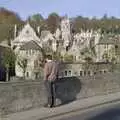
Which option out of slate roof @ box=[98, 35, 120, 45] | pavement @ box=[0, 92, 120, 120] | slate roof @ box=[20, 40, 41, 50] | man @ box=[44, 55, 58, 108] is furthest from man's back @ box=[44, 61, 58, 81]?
slate roof @ box=[98, 35, 120, 45]

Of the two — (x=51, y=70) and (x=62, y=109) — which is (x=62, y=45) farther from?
(x=51, y=70)

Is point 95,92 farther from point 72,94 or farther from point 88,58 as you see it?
point 88,58

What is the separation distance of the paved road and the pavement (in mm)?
322

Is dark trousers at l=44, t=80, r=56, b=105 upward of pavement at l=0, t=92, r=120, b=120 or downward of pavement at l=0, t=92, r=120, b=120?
upward

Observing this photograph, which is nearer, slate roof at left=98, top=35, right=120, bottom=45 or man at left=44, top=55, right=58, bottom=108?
man at left=44, top=55, right=58, bottom=108

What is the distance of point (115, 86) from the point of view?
2405 cm

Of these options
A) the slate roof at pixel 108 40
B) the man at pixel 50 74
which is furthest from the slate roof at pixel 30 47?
the man at pixel 50 74

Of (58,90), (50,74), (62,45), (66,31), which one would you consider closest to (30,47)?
(62,45)

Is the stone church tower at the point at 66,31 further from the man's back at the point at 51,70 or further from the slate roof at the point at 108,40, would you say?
the man's back at the point at 51,70

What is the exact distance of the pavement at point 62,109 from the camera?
13941 millimetres

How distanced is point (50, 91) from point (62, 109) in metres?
0.74

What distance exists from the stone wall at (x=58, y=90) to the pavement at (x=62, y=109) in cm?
27

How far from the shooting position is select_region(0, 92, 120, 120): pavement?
1394cm

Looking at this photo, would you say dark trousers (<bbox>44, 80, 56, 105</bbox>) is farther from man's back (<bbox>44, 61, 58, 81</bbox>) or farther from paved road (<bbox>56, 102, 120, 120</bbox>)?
paved road (<bbox>56, 102, 120, 120</bbox>)
